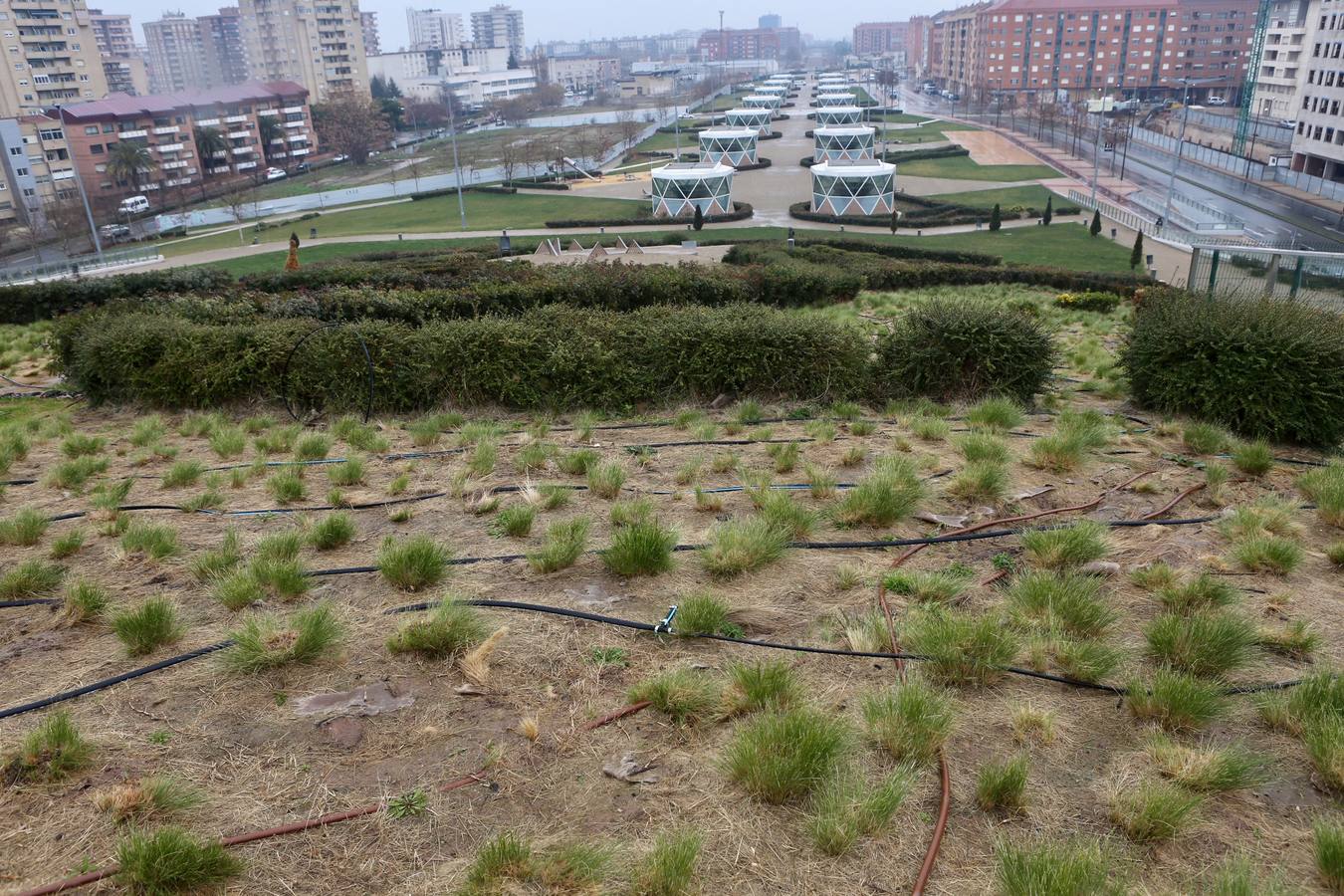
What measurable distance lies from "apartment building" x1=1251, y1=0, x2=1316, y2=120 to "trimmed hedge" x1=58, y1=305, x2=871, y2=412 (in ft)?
236

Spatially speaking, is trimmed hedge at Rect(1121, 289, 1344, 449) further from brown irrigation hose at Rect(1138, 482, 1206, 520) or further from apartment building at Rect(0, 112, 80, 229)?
apartment building at Rect(0, 112, 80, 229)

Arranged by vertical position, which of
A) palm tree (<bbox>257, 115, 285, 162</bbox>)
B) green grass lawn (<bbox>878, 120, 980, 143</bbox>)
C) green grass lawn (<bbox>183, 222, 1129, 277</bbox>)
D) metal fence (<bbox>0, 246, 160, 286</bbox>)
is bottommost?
green grass lawn (<bbox>183, 222, 1129, 277</bbox>)

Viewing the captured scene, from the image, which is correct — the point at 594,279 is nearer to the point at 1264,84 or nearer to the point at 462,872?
the point at 462,872

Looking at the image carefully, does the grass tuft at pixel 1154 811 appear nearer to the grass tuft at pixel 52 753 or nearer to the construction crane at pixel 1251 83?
the grass tuft at pixel 52 753

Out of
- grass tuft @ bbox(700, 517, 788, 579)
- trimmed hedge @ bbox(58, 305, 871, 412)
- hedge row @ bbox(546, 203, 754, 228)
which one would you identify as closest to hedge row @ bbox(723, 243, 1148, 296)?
trimmed hedge @ bbox(58, 305, 871, 412)

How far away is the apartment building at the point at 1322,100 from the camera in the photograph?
5681 cm

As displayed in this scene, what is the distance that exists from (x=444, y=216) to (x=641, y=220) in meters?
13.7

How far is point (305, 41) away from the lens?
10581 cm

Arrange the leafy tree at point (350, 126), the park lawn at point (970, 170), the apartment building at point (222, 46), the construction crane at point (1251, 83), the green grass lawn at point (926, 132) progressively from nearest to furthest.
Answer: the park lawn at point (970, 170), the construction crane at point (1251, 83), the green grass lawn at point (926, 132), the leafy tree at point (350, 126), the apartment building at point (222, 46)

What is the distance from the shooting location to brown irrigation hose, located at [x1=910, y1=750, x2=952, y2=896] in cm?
306

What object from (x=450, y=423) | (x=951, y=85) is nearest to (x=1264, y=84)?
(x=951, y=85)

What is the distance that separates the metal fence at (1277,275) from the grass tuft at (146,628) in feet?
40.5

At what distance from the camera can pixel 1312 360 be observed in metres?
8.52

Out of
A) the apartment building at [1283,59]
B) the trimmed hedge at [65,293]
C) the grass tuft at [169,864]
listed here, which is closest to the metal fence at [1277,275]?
the grass tuft at [169,864]
